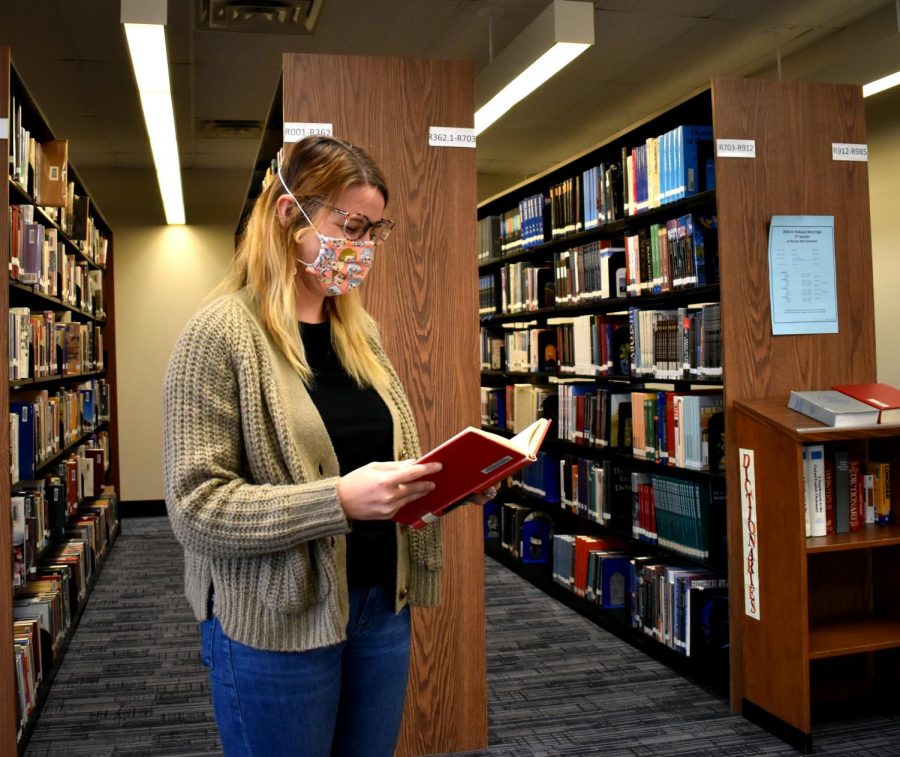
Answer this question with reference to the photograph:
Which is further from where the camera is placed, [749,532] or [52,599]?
[52,599]

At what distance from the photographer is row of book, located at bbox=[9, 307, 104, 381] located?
350 centimetres

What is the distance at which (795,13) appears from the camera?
504cm

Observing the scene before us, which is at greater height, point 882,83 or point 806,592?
point 882,83

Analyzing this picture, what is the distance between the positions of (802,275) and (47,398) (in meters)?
3.43

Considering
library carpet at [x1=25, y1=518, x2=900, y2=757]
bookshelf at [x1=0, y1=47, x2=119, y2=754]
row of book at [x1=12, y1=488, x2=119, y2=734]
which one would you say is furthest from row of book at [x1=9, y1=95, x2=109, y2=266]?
library carpet at [x1=25, y1=518, x2=900, y2=757]

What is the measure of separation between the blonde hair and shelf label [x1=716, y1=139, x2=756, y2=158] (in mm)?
2091

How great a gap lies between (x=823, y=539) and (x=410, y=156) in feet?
6.12

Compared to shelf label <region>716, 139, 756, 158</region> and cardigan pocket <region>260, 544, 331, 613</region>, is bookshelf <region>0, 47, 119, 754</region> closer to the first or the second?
cardigan pocket <region>260, 544, 331, 613</region>

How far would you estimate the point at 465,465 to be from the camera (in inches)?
47.8

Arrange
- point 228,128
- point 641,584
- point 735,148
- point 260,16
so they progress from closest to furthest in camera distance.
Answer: point 735,148, point 641,584, point 260,16, point 228,128

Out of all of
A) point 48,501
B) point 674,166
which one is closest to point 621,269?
point 674,166

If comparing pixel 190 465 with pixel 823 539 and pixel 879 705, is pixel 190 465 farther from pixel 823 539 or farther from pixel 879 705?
pixel 879 705

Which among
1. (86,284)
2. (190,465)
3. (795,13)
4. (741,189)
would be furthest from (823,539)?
(86,284)

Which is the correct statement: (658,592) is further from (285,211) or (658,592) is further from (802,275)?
(285,211)
